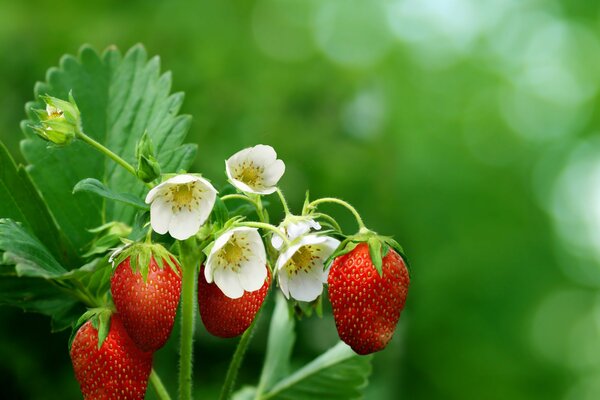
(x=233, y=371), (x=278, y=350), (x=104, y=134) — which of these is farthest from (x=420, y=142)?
(x=233, y=371)

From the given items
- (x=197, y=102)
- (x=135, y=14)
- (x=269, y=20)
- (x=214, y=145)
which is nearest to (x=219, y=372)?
(x=214, y=145)

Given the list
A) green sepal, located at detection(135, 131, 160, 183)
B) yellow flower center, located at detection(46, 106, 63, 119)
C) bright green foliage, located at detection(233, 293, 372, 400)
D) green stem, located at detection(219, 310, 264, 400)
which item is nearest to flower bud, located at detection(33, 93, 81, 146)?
yellow flower center, located at detection(46, 106, 63, 119)

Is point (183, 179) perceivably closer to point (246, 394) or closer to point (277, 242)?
point (277, 242)

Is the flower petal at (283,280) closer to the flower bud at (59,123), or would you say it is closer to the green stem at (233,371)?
the green stem at (233,371)

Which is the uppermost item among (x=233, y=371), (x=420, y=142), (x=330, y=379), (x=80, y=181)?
(x=80, y=181)

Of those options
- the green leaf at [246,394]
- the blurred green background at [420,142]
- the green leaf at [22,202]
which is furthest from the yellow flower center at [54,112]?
the blurred green background at [420,142]

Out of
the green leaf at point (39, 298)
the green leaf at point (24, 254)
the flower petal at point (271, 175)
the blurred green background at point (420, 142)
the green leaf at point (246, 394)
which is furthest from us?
the blurred green background at point (420, 142)

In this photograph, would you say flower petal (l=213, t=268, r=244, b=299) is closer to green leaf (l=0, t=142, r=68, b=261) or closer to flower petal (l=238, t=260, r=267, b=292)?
flower petal (l=238, t=260, r=267, b=292)
